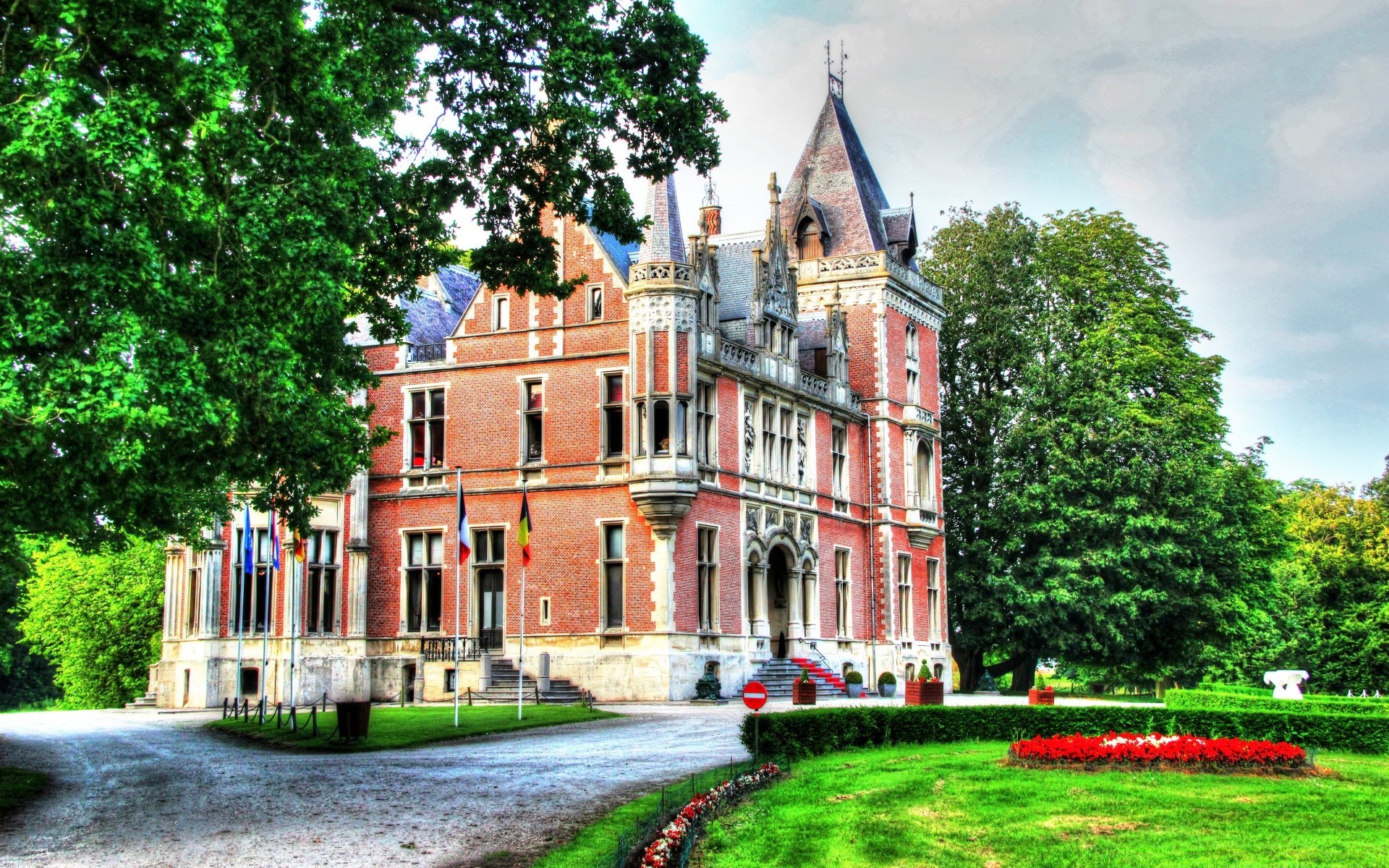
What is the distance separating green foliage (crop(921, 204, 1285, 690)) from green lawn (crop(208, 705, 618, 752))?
2366 centimetres

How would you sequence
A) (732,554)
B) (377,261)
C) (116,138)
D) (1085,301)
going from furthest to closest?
(1085,301)
(732,554)
(377,261)
(116,138)

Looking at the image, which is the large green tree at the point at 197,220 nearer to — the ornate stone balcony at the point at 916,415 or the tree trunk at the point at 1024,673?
the ornate stone balcony at the point at 916,415

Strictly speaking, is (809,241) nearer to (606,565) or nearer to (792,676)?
(792,676)

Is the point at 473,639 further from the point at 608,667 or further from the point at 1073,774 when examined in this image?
the point at 1073,774

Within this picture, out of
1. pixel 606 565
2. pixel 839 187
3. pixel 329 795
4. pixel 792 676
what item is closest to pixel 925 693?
pixel 606 565

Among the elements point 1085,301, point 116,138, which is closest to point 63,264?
point 116,138

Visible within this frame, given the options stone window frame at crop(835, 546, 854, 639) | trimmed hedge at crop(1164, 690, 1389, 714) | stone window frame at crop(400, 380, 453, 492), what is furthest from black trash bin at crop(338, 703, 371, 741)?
stone window frame at crop(835, 546, 854, 639)

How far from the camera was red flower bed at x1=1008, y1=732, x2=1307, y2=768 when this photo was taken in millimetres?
18797

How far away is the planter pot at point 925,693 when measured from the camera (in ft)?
93.6

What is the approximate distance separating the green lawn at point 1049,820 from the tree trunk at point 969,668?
35.4 metres

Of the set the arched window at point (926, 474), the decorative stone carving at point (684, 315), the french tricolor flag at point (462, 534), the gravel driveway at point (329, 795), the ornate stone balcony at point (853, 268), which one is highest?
the ornate stone balcony at point (853, 268)

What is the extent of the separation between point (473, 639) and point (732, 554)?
7.49 metres

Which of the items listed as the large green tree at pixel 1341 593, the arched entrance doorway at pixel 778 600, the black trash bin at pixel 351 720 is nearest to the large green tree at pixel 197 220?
the black trash bin at pixel 351 720

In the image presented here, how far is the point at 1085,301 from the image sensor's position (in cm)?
5394
